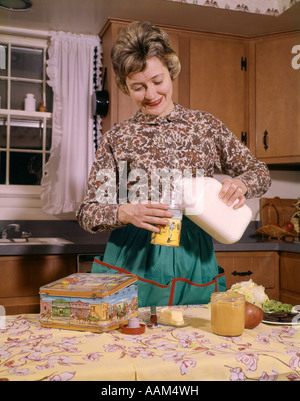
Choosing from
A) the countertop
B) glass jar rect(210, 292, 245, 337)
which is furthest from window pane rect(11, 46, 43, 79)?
glass jar rect(210, 292, 245, 337)

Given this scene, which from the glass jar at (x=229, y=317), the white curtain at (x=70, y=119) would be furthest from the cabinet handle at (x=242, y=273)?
the glass jar at (x=229, y=317)

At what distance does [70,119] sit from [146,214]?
85.3 inches

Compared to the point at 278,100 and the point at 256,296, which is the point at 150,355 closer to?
the point at 256,296

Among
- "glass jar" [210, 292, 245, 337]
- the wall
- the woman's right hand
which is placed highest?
the wall

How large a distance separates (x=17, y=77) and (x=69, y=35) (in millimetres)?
558

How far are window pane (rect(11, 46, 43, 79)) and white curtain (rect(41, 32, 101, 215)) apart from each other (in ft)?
1.06

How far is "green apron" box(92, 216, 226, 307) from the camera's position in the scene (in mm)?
1350

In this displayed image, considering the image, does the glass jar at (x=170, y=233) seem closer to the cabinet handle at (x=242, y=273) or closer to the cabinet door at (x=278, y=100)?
the cabinet handle at (x=242, y=273)

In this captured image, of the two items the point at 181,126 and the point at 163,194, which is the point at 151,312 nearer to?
the point at 163,194

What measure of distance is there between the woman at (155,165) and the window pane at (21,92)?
82.4 inches

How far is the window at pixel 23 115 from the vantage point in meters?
3.29

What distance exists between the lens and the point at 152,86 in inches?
57.0

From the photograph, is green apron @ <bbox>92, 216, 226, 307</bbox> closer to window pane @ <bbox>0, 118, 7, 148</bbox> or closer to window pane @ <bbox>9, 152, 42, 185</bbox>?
window pane @ <bbox>9, 152, 42, 185</bbox>
